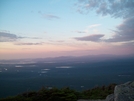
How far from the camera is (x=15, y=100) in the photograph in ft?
26.2

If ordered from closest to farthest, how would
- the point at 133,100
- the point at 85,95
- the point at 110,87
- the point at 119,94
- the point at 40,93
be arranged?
the point at 133,100 → the point at 119,94 → the point at 40,93 → the point at 85,95 → the point at 110,87

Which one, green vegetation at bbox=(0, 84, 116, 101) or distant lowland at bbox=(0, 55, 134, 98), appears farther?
distant lowland at bbox=(0, 55, 134, 98)

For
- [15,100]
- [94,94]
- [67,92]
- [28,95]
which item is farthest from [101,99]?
[15,100]

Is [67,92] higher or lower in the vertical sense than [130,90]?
lower

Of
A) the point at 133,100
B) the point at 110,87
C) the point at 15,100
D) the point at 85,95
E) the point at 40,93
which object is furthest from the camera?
the point at 110,87

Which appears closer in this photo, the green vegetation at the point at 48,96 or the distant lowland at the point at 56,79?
the green vegetation at the point at 48,96

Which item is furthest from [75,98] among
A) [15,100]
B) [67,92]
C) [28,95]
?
[15,100]

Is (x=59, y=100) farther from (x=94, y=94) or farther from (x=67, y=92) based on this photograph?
(x=94, y=94)

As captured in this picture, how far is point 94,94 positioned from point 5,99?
4690 millimetres

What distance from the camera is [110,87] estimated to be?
10.8 m

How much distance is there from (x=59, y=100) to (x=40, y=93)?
0.99m

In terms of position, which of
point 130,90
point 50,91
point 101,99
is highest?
point 130,90

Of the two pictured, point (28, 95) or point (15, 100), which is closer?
point (15, 100)

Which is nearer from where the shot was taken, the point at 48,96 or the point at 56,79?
the point at 48,96
